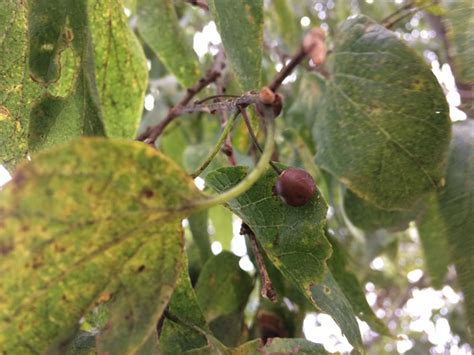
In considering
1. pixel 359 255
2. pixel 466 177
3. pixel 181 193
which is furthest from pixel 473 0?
pixel 359 255

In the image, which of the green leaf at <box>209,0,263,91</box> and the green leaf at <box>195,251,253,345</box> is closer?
the green leaf at <box>209,0,263,91</box>

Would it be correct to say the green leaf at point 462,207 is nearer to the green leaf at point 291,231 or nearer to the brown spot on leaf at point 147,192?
the green leaf at point 291,231

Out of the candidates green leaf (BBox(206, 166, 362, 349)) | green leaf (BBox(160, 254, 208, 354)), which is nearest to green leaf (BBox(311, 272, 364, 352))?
green leaf (BBox(206, 166, 362, 349))

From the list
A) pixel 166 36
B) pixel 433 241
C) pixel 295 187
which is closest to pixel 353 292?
pixel 433 241

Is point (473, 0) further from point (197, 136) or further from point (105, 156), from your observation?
point (197, 136)

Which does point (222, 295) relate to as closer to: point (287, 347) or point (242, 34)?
point (287, 347)

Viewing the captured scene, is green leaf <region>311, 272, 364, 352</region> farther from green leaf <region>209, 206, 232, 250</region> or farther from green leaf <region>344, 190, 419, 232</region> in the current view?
green leaf <region>209, 206, 232, 250</region>
